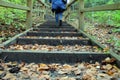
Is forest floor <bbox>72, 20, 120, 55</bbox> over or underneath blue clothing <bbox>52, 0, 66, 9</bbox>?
underneath

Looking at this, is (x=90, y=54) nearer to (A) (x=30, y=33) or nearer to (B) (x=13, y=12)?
(A) (x=30, y=33)

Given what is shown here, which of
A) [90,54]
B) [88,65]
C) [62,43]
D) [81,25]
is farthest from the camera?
[81,25]

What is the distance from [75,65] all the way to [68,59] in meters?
0.18

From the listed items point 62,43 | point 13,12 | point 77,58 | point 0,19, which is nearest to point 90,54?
point 77,58

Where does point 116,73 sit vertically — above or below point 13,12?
below

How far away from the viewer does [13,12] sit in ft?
27.1

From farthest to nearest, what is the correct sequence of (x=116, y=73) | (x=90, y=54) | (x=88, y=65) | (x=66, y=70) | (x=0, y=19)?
(x=0, y=19) → (x=90, y=54) → (x=88, y=65) → (x=66, y=70) → (x=116, y=73)

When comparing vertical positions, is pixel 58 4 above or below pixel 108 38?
above

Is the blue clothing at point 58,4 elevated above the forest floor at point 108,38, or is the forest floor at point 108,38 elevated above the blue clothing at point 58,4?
the blue clothing at point 58,4

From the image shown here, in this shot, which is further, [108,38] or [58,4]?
[58,4]

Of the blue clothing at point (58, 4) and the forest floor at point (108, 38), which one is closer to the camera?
the forest floor at point (108, 38)

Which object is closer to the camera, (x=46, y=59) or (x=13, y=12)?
(x=46, y=59)

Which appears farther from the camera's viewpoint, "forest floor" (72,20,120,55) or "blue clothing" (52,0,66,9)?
"blue clothing" (52,0,66,9)

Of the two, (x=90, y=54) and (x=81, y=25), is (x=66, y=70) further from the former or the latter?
(x=81, y=25)
